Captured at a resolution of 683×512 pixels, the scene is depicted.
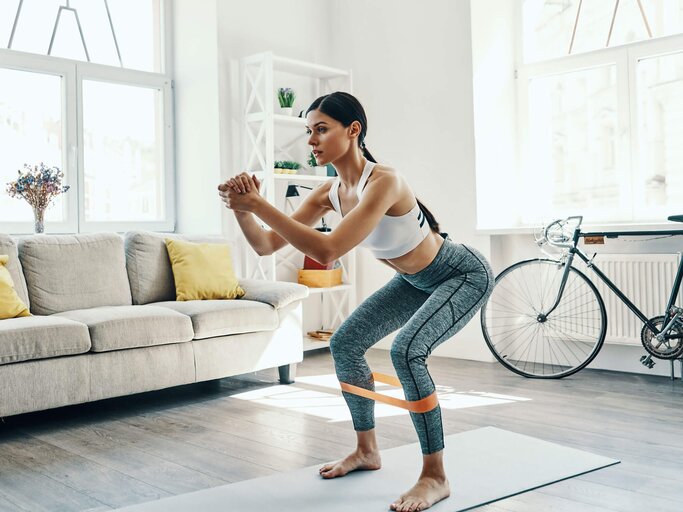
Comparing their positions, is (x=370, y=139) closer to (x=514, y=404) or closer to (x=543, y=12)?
(x=543, y=12)

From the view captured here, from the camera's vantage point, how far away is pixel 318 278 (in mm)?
5125

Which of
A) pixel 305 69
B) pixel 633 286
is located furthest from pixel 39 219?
pixel 633 286

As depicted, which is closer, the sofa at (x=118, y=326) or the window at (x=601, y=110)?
the sofa at (x=118, y=326)

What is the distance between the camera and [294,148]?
5426 millimetres

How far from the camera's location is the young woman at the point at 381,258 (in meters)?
2.07

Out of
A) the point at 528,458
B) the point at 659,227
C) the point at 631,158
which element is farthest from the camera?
the point at 631,158

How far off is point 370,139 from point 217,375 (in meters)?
2.43

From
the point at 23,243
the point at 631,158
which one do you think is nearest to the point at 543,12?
the point at 631,158

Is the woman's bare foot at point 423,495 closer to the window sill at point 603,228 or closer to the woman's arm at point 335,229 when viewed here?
the woman's arm at point 335,229

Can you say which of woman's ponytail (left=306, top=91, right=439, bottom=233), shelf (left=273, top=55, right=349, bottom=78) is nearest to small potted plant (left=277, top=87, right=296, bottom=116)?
shelf (left=273, top=55, right=349, bottom=78)

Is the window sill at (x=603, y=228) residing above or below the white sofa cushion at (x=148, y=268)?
above

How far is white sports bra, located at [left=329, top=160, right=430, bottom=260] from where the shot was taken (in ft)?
7.27

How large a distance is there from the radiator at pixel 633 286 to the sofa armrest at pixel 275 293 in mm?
1726

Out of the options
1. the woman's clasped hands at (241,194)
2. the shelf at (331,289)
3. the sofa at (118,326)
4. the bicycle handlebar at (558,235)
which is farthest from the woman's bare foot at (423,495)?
the shelf at (331,289)
